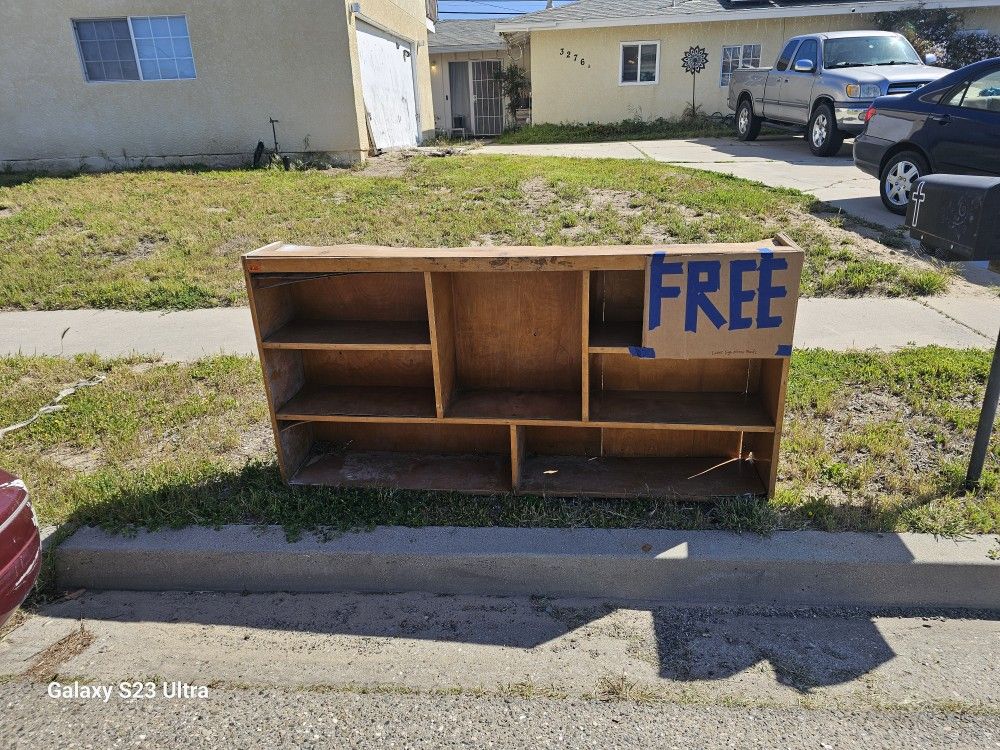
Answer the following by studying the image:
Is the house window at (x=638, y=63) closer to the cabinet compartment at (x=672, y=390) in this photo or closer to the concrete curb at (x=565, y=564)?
the cabinet compartment at (x=672, y=390)

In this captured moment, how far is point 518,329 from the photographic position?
4.01 m

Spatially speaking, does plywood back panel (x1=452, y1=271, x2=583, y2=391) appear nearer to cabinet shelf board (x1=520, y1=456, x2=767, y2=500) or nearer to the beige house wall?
cabinet shelf board (x1=520, y1=456, x2=767, y2=500)

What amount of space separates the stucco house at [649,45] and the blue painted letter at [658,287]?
18089 mm

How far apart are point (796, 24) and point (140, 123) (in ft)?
53.5

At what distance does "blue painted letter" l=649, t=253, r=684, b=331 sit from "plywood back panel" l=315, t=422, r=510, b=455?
3.93 feet

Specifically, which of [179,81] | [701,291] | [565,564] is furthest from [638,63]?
[565,564]

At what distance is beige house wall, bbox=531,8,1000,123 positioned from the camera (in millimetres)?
19297

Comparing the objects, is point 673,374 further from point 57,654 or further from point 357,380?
point 57,654

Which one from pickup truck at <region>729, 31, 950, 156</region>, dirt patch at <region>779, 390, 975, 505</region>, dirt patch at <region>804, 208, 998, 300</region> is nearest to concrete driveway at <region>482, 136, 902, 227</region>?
dirt patch at <region>804, 208, 998, 300</region>

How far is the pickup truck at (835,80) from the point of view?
474 inches

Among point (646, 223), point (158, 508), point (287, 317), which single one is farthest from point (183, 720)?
point (646, 223)

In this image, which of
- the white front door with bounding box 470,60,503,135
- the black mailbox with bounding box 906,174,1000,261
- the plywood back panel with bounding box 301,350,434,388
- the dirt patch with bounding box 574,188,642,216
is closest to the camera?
the black mailbox with bounding box 906,174,1000,261

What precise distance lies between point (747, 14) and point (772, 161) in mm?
8528

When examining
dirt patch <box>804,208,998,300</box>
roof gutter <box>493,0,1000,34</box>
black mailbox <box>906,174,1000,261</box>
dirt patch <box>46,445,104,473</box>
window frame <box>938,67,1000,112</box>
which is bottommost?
dirt patch <box>46,445,104,473</box>
